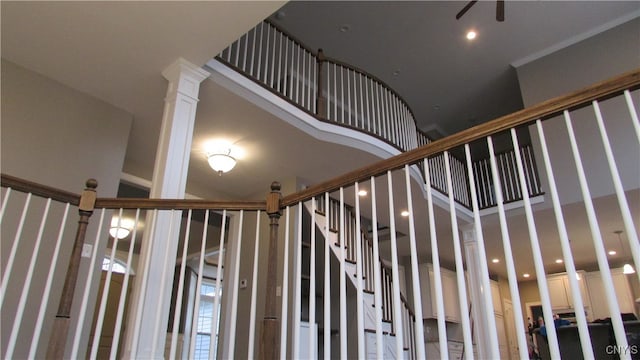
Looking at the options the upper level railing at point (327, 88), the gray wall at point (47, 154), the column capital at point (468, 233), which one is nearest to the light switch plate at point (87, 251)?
the gray wall at point (47, 154)

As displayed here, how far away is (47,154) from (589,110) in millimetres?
6738

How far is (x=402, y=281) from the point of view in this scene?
8641 mm

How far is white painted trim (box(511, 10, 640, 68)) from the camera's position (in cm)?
640

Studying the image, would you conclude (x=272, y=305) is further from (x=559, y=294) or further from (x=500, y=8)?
(x=559, y=294)

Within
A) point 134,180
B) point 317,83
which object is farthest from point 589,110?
point 134,180

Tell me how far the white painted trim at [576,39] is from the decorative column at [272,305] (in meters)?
6.59

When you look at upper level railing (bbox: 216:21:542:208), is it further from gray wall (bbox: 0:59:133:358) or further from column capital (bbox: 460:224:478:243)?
gray wall (bbox: 0:59:133:358)

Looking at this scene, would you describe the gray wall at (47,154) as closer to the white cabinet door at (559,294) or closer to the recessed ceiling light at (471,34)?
the recessed ceiling light at (471,34)

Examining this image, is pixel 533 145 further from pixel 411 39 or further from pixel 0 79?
pixel 0 79

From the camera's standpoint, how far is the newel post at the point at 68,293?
190cm

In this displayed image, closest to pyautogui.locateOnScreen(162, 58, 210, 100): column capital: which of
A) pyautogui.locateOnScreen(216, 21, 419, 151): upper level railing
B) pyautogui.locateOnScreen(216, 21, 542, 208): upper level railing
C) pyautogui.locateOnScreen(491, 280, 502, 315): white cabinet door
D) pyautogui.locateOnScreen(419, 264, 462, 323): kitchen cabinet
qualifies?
pyautogui.locateOnScreen(216, 21, 542, 208): upper level railing

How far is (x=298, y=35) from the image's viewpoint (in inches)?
279

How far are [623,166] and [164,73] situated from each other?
5.79 m

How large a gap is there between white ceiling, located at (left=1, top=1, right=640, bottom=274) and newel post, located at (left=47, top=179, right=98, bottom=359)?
166cm
